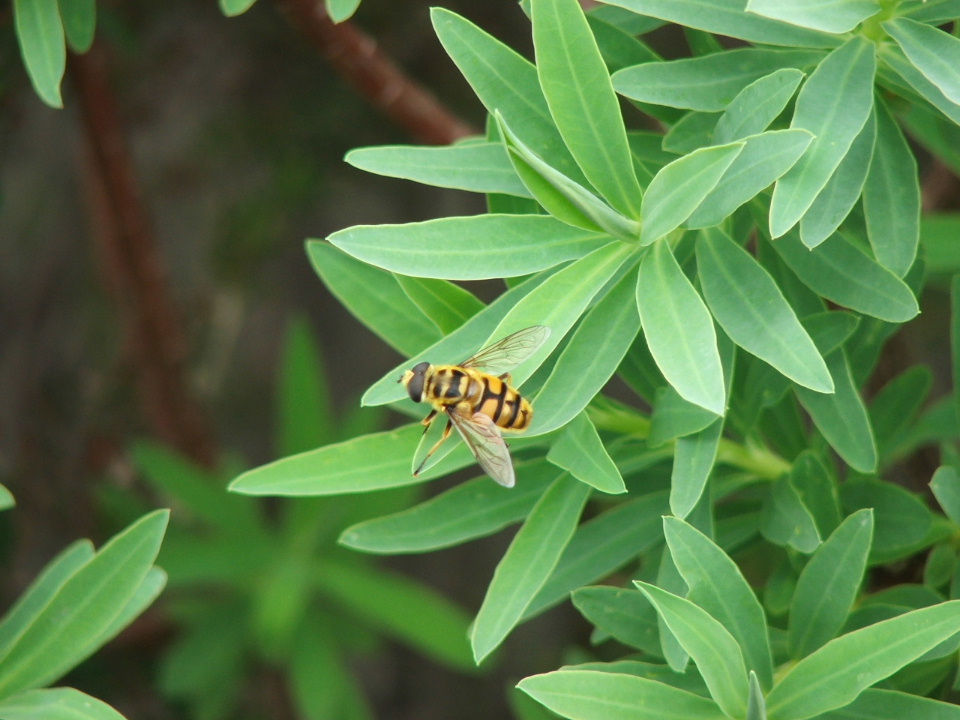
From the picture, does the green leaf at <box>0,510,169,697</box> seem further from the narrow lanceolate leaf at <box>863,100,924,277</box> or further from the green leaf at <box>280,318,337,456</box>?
the green leaf at <box>280,318,337,456</box>

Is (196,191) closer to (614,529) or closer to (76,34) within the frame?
(76,34)

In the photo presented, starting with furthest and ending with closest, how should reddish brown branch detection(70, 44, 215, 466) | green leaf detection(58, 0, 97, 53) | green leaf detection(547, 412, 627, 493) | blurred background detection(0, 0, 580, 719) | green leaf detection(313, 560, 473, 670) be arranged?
blurred background detection(0, 0, 580, 719), green leaf detection(313, 560, 473, 670), reddish brown branch detection(70, 44, 215, 466), green leaf detection(58, 0, 97, 53), green leaf detection(547, 412, 627, 493)

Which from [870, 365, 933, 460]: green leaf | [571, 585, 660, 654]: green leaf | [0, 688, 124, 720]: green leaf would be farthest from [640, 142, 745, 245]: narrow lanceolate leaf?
[0, 688, 124, 720]: green leaf

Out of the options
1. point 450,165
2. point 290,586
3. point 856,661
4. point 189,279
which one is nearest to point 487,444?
point 450,165

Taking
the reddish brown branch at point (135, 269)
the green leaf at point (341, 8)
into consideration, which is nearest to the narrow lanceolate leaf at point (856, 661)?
the green leaf at point (341, 8)

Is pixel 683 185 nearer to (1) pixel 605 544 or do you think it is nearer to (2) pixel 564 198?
(2) pixel 564 198

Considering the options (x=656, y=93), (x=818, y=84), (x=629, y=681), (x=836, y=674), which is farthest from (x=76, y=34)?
(x=836, y=674)
